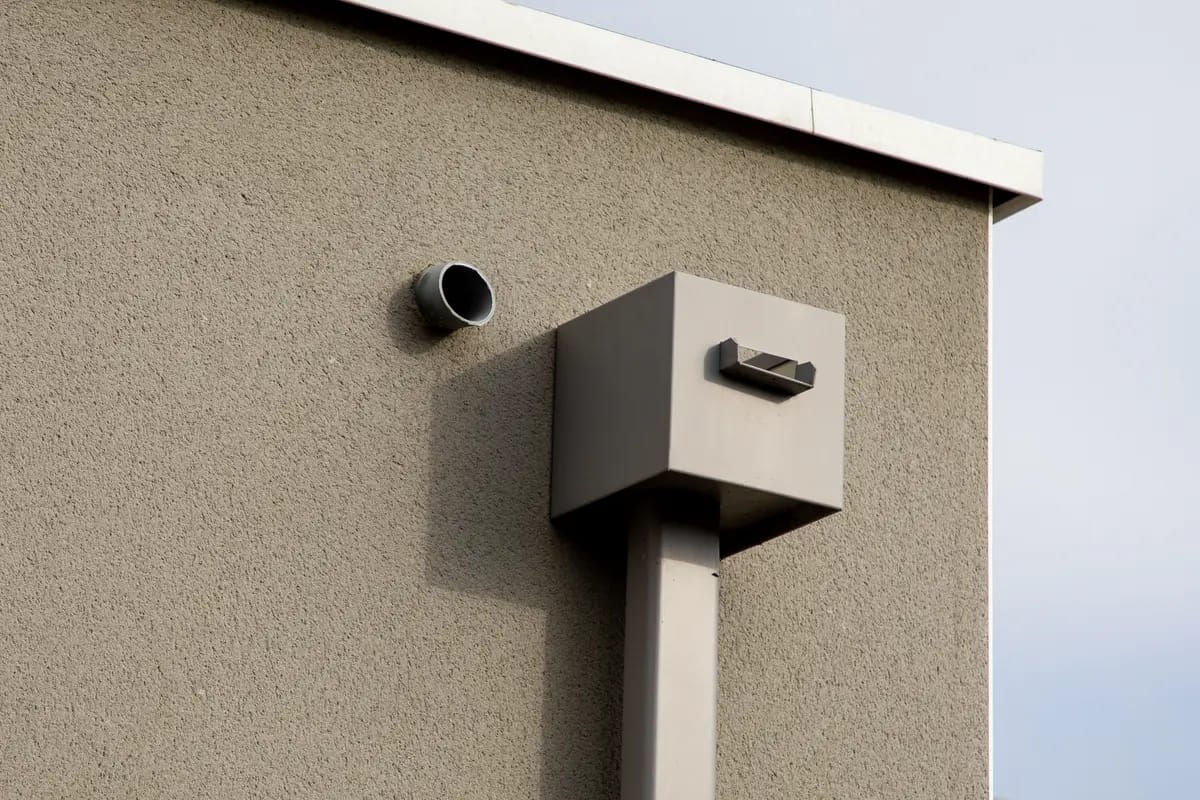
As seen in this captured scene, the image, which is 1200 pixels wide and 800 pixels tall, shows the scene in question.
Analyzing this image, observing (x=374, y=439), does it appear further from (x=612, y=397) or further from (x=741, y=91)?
(x=741, y=91)

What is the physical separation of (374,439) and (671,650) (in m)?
0.88

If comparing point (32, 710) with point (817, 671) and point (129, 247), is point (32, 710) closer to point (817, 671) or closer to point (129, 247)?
point (129, 247)

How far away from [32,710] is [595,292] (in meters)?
1.86

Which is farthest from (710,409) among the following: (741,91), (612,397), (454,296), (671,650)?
(741,91)

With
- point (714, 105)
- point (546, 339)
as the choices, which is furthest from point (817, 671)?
point (714, 105)

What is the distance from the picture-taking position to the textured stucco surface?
4602 millimetres

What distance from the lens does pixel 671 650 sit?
493cm

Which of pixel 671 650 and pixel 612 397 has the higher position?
pixel 612 397

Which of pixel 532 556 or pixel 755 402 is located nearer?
pixel 755 402

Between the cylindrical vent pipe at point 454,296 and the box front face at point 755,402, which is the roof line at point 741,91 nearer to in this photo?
the cylindrical vent pipe at point 454,296

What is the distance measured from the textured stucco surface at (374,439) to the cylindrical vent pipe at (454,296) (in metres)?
0.07

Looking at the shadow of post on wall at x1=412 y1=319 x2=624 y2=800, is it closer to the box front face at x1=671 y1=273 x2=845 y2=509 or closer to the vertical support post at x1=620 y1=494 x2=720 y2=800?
the vertical support post at x1=620 y1=494 x2=720 y2=800

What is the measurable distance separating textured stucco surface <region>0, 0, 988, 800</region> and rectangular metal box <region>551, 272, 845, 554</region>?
199 millimetres

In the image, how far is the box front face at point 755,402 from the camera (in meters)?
4.84
